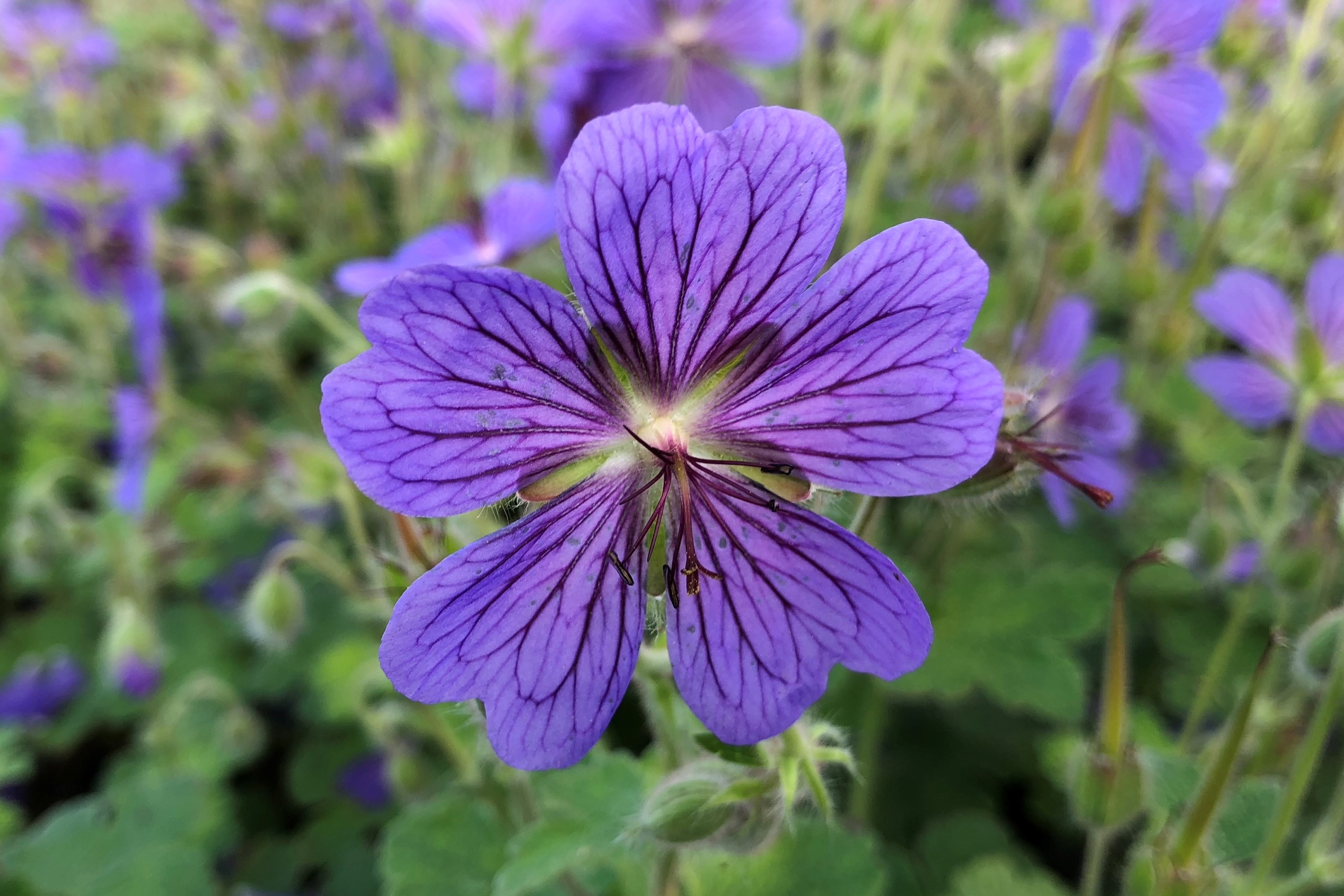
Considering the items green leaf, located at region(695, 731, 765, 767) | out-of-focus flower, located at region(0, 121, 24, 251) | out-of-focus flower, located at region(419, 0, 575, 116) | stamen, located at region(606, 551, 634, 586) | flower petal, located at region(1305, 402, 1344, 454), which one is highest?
out-of-focus flower, located at region(0, 121, 24, 251)

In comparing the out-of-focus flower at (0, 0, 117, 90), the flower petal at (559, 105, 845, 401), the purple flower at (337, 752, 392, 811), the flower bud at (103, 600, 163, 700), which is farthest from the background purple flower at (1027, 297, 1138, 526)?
the out-of-focus flower at (0, 0, 117, 90)

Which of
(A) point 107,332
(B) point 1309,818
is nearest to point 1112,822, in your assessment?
(B) point 1309,818

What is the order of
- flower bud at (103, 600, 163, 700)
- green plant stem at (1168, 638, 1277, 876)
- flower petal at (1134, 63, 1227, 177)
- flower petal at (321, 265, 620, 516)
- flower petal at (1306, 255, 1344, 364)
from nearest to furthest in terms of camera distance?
flower petal at (321, 265, 620, 516)
green plant stem at (1168, 638, 1277, 876)
flower petal at (1306, 255, 1344, 364)
flower petal at (1134, 63, 1227, 177)
flower bud at (103, 600, 163, 700)

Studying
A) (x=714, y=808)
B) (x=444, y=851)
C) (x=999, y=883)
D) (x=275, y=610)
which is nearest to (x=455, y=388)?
(x=714, y=808)

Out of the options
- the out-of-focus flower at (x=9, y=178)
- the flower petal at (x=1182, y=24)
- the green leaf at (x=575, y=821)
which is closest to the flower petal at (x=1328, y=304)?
the flower petal at (x=1182, y=24)

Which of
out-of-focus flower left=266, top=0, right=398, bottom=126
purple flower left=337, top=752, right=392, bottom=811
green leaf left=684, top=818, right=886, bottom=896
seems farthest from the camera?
out-of-focus flower left=266, top=0, right=398, bottom=126

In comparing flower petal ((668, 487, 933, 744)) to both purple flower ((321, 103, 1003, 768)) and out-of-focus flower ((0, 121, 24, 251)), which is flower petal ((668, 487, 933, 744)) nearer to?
purple flower ((321, 103, 1003, 768))

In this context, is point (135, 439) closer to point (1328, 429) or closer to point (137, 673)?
point (137, 673)
